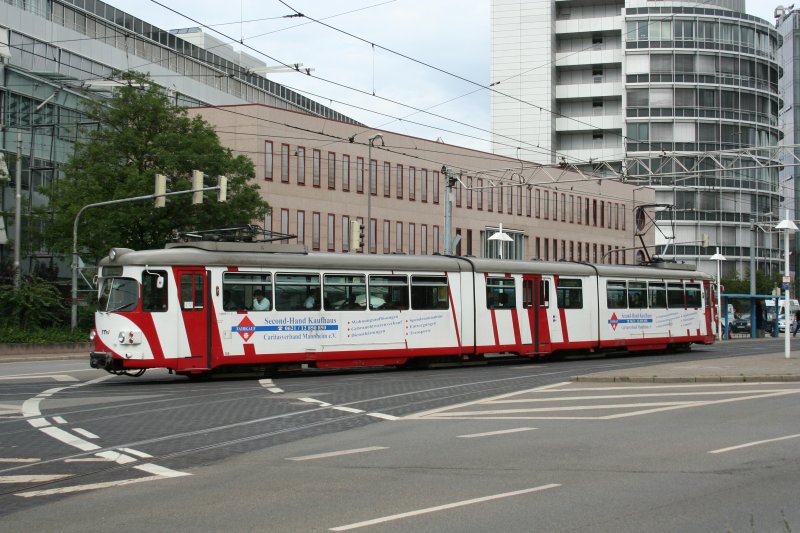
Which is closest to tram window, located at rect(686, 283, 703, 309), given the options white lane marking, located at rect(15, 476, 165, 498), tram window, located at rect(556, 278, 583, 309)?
tram window, located at rect(556, 278, 583, 309)

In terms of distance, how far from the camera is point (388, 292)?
26875 millimetres

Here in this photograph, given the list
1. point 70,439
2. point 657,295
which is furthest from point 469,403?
point 657,295

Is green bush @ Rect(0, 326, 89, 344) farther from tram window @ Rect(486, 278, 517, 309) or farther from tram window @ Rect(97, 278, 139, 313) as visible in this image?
tram window @ Rect(486, 278, 517, 309)

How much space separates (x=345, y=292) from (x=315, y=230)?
36.7 meters

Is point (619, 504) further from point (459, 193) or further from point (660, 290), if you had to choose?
point (459, 193)

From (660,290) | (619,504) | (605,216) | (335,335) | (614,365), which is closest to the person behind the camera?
(619,504)

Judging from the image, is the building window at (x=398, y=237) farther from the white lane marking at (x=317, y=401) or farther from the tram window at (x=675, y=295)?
the white lane marking at (x=317, y=401)

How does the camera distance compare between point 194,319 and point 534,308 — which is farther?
point 534,308

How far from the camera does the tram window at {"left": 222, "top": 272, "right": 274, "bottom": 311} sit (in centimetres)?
2415

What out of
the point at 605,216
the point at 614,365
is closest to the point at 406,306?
the point at 614,365

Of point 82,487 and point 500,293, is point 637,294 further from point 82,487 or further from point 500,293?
point 82,487

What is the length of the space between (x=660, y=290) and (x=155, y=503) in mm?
29342

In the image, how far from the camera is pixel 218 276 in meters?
24.0

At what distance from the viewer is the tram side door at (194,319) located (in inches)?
925
